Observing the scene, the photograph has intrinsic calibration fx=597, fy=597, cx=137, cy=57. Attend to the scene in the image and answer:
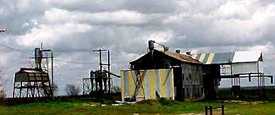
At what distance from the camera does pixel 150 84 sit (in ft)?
271

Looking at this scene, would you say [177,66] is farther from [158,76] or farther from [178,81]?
[158,76]

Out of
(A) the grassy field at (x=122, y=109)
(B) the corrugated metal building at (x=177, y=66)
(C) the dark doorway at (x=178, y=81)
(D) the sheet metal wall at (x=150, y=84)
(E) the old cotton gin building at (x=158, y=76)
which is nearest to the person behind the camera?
(A) the grassy field at (x=122, y=109)

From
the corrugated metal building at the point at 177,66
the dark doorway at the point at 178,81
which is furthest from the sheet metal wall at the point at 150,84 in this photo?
the dark doorway at the point at 178,81

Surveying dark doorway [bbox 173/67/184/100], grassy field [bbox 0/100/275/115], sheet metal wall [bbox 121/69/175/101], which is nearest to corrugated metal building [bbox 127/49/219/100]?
dark doorway [bbox 173/67/184/100]

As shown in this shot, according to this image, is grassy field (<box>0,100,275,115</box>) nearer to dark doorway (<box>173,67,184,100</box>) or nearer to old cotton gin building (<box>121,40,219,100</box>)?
old cotton gin building (<box>121,40,219,100</box>)

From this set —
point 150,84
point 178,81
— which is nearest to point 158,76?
point 150,84

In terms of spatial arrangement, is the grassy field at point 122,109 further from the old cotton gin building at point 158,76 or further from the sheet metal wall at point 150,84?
the old cotton gin building at point 158,76

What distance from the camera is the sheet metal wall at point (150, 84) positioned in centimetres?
8156

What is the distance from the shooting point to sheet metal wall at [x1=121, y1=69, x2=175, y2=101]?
268 ft

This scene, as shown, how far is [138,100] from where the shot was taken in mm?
82375

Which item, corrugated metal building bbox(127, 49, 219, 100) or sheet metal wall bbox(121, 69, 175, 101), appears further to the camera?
corrugated metal building bbox(127, 49, 219, 100)

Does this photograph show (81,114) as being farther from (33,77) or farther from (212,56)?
(212,56)

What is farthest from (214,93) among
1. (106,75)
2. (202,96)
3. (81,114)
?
(81,114)

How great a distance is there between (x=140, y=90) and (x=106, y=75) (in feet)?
49.4
